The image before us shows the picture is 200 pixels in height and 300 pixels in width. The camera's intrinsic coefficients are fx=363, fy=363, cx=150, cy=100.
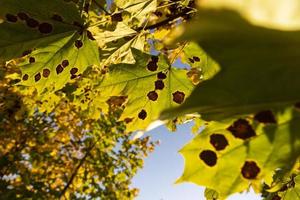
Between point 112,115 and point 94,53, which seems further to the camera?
point 112,115

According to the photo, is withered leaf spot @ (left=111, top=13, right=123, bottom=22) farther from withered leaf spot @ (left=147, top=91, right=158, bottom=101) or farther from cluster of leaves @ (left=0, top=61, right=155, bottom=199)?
cluster of leaves @ (left=0, top=61, right=155, bottom=199)

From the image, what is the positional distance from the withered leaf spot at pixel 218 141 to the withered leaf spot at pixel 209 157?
28 millimetres

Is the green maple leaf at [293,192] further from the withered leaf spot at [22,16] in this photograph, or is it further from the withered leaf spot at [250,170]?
the withered leaf spot at [22,16]

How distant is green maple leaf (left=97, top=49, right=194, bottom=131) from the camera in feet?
7.06

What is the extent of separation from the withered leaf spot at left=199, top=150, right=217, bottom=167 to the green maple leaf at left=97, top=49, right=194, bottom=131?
3.32 ft

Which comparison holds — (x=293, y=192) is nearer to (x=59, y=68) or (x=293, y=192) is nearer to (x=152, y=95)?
(x=152, y=95)

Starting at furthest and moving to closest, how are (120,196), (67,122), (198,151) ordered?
(120,196), (67,122), (198,151)

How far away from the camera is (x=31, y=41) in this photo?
2133mm

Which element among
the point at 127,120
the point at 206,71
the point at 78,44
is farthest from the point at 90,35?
the point at 206,71

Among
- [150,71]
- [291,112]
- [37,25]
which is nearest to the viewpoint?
[291,112]

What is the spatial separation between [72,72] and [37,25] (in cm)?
47

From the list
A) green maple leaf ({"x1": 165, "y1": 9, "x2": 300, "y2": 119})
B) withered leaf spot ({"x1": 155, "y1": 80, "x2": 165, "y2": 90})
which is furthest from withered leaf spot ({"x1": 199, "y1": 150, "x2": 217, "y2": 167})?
withered leaf spot ({"x1": 155, "y1": 80, "x2": 165, "y2": 90})

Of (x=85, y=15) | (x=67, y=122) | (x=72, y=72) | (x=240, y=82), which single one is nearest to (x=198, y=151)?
(x=240, y=82)

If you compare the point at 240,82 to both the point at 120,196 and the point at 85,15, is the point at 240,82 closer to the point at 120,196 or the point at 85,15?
the point at 85,15
